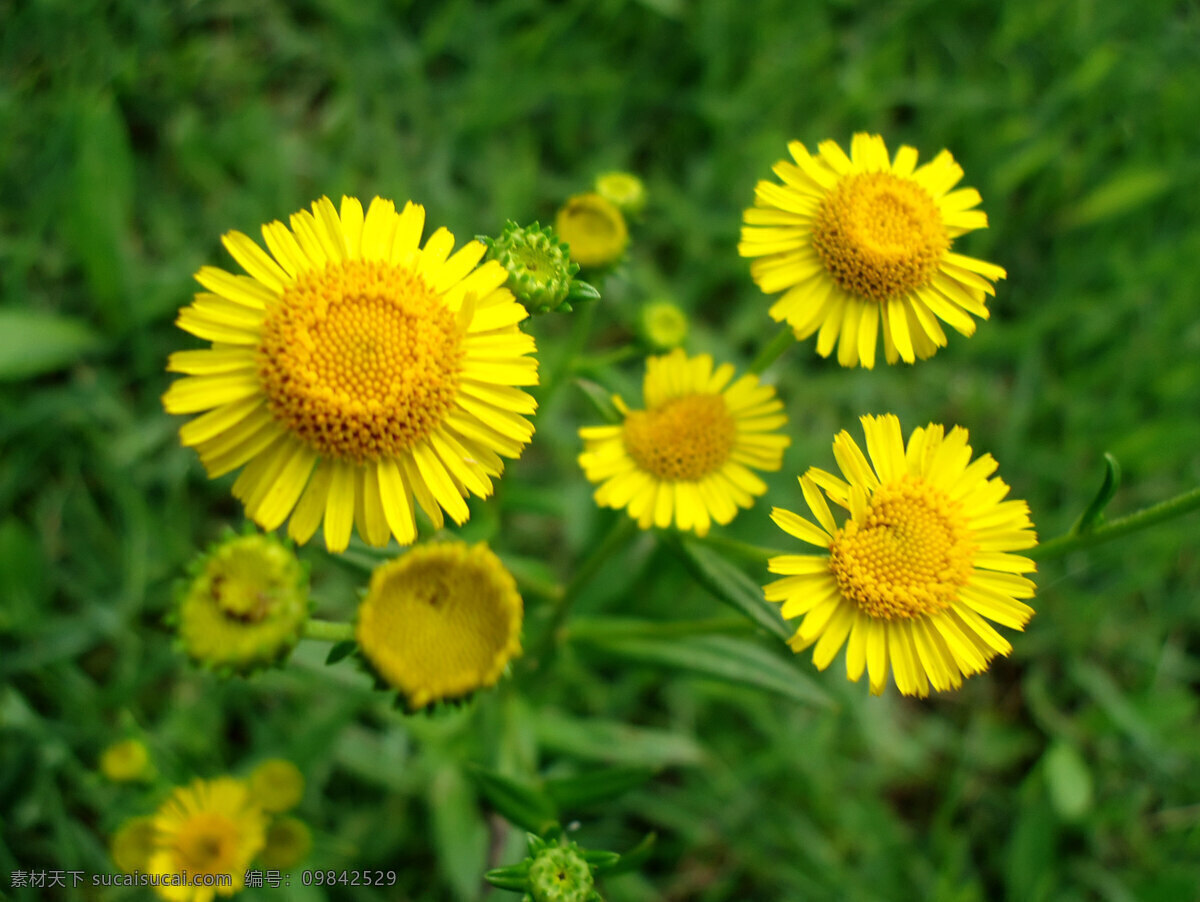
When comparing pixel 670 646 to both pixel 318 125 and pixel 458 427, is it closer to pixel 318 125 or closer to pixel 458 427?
pixel 458 427

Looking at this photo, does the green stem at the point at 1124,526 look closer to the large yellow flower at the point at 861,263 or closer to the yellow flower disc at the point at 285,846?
the large yellow flower at the point at 861,263

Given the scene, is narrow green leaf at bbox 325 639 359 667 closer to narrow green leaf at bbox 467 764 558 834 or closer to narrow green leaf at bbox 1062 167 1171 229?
narrow green leaf at bbox 467 764 558 834

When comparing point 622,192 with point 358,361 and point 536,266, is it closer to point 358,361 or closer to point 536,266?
point 536,266

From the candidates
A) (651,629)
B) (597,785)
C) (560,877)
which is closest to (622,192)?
(651,629)

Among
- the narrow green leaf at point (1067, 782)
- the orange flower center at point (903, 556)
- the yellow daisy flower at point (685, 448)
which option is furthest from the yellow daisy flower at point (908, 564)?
the narrow green leaf at point (1067, 782)

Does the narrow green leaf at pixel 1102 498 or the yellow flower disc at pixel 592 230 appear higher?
the yellow flower disc at pixel 592 230

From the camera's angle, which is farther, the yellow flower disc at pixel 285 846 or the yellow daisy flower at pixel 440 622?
the yellow flower disc at pixel 285 846
